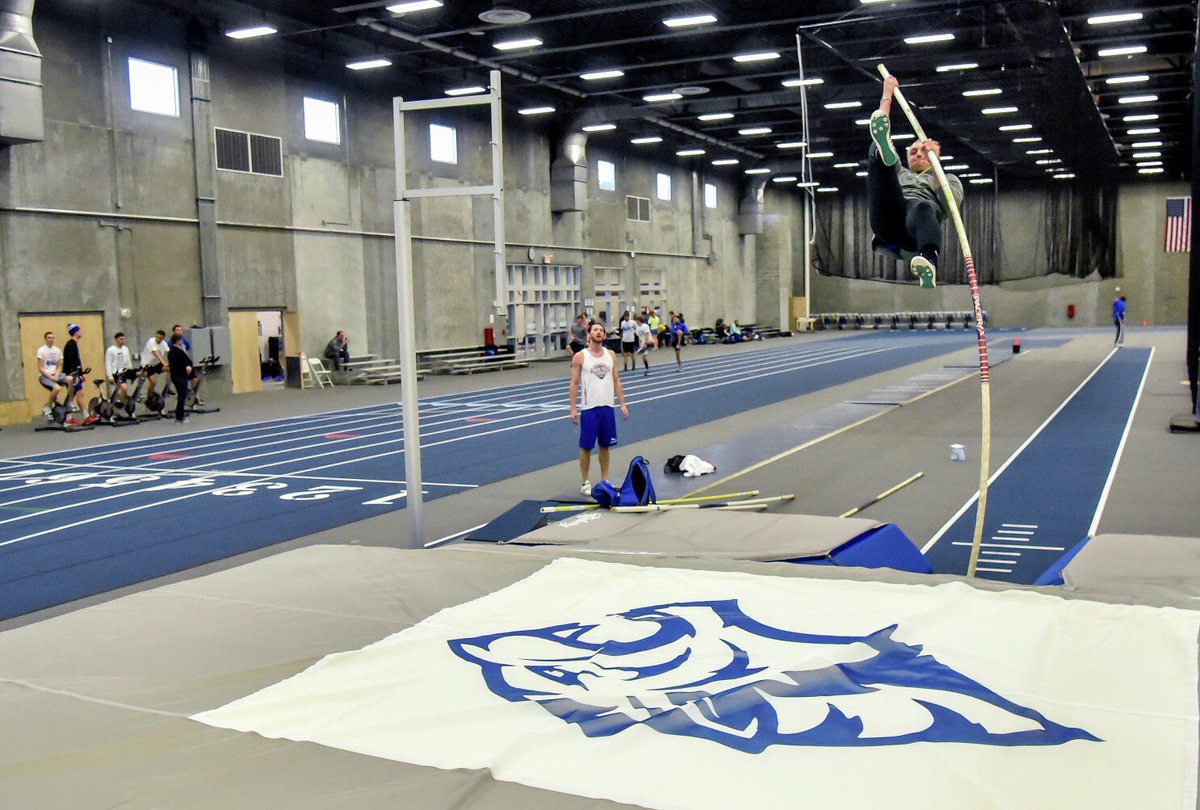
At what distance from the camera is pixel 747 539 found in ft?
23.5

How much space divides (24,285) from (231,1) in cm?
708

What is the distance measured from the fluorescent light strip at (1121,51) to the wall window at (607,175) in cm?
1781

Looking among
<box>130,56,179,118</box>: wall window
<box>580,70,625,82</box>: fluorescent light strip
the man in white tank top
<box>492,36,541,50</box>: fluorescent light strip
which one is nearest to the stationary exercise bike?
<box>130,56,179,118</box>: wall window

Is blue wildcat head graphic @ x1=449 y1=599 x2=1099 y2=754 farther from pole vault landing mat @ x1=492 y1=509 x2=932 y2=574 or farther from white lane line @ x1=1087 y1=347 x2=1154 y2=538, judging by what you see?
white lane line @ x1=1087 y1=347 x2=1154 y2=538

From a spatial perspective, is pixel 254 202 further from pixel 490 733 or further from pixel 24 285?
pixel 490 733

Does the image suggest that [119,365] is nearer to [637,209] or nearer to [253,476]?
[253,476]

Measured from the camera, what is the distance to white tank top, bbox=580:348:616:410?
10.9 meters

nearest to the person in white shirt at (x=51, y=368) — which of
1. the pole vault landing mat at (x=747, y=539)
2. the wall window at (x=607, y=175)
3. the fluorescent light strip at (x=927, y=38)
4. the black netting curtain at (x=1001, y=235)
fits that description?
the black netting curtain at (x=1001, y=235)

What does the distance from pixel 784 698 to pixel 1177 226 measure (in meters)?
38.2

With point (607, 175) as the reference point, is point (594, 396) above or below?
below

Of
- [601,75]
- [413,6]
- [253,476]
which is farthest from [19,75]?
[601,75]

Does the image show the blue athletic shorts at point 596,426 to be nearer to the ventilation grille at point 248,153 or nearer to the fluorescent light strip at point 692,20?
the fluorescent light strip at point 692,20

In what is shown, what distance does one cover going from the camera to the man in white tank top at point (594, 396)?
35.9ft

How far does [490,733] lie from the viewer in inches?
156
